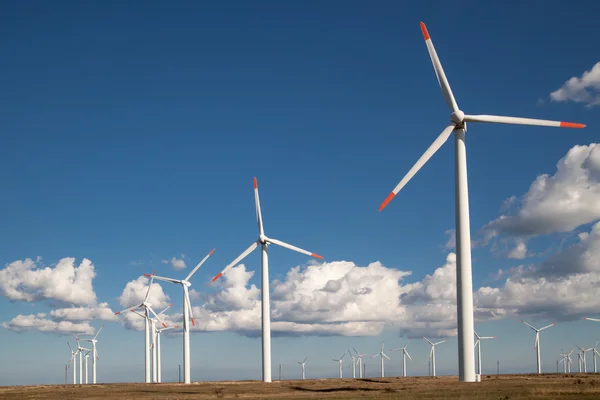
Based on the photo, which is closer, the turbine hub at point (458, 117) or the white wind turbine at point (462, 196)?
the white wind turbine at point (462, 196)

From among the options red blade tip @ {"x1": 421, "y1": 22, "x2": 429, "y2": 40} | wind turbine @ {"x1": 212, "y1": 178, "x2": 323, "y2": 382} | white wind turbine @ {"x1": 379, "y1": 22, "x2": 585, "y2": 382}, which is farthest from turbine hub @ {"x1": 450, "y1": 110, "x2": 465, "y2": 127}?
wind turbine @ {"x1": 212, "y1": 178, "x2": 323, "y2": 382}

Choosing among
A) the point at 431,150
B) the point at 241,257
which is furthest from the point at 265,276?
the point at 431,150

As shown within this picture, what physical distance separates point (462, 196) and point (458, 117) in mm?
9777

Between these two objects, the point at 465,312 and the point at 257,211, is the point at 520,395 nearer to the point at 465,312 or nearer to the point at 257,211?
the point at 465,312

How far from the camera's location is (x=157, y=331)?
195 m

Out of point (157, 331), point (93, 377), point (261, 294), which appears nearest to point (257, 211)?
point (261, 294)

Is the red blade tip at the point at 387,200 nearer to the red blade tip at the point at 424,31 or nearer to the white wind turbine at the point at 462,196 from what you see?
the white wind turbine at the point at 462,196

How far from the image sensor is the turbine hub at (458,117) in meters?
76.6

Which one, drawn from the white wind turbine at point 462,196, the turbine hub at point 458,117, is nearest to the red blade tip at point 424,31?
the white wind turbine at point 462,196

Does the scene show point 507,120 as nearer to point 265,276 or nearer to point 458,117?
point 458,117

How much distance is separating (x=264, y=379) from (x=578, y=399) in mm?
74230

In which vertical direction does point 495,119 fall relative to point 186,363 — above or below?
above

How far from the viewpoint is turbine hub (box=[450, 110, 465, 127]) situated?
76.6 m

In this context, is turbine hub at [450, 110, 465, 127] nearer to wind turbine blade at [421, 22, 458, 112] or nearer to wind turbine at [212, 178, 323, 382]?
wind turbine blade at [421, 22, 458, 112]
